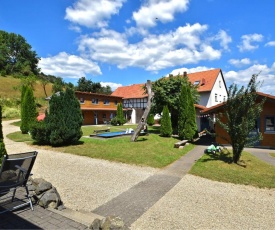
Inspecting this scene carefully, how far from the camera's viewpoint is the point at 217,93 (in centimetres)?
3875

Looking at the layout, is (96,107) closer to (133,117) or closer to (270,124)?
(133,117)

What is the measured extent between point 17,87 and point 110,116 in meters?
28.4

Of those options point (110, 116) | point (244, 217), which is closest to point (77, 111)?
point (244, 217)

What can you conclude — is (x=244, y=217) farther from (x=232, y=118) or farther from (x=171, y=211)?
(x=232, y=118)

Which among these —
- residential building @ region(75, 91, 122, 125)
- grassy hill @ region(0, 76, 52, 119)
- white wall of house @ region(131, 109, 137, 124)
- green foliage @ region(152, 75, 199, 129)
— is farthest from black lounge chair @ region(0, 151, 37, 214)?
grassy hill @ region(0, 76, 52, 119)

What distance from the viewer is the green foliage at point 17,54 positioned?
8262cm

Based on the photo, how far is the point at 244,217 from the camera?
548cm

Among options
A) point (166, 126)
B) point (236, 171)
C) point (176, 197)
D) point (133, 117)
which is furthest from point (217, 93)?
point (176, 197)

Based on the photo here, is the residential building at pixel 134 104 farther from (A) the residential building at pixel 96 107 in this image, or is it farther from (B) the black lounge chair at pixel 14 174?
(B) the black lounge chair at pixel 14 174

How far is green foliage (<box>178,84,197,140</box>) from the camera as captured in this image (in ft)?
66.2

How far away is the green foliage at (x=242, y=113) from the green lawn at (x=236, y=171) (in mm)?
909

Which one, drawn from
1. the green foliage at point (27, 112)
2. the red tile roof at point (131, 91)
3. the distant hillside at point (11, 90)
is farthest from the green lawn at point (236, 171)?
the distant hillside at point (11, 90)

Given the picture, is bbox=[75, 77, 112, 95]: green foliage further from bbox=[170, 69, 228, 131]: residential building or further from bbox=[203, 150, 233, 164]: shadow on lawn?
bbox=[203, 150, 233, 164]: shadow on lawn

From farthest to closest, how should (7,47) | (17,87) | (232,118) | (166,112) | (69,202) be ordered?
(7,47), (17,87), (166,112), (232,118), (69,202)
